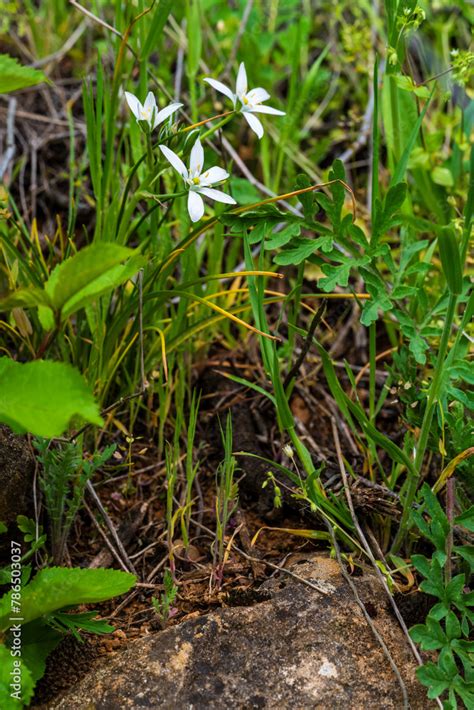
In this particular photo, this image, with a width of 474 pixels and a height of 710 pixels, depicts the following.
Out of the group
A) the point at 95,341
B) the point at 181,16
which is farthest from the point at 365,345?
the point at 181,16

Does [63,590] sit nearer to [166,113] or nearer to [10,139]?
[166,113]

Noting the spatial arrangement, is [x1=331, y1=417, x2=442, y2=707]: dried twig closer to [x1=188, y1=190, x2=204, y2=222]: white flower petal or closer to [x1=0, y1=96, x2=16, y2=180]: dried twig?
[x1=188, y1=190, x2=204, y2=222]: white flower petal

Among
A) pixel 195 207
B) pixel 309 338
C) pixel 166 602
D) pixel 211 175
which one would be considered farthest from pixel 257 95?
pixel 166 602

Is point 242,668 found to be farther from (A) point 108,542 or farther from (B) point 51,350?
(B) point 51,350

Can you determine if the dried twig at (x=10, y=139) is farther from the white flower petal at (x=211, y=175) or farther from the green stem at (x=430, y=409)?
the green stem at (x=430, y=409)

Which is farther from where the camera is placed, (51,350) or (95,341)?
(51,350)

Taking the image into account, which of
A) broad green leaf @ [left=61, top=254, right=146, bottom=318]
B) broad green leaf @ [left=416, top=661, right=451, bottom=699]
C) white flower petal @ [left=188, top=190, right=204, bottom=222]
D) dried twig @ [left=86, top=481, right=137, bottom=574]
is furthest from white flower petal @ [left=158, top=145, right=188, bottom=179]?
broad green leaf @ [left=416, top=661, right=451, bottom=699]
